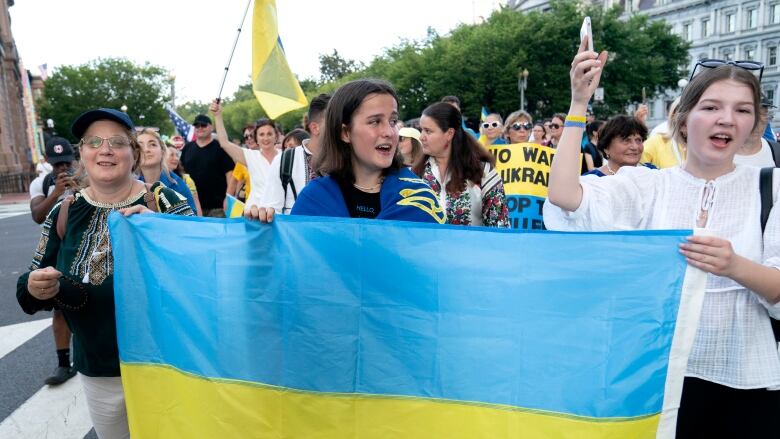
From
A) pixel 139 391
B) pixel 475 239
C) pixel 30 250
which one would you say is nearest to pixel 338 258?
pixel 475 239

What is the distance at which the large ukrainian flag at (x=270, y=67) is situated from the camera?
17.9 ft

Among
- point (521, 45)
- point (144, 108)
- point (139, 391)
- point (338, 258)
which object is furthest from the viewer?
point (144, 108)

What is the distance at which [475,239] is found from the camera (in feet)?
7.60

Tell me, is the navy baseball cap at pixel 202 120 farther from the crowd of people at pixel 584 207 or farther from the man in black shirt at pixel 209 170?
the crowd of people at pixel 584 207

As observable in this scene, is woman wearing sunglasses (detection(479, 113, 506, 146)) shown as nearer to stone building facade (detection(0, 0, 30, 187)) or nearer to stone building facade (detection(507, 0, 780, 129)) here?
stone building facade (detection(0, 0, 30, 187))

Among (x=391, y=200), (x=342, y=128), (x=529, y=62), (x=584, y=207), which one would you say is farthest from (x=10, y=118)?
(x=584, y=207)

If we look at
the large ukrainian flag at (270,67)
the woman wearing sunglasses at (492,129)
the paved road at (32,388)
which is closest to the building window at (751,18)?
the woman wearing sunglasses at (492,129)

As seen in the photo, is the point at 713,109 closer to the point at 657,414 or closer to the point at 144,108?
the point at 657,414

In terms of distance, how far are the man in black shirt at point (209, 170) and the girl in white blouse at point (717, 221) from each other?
21.1ft

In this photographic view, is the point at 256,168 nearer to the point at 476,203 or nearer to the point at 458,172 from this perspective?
the point at 458,172

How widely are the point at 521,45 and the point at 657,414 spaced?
4508cm

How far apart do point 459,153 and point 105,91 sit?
7170 cm

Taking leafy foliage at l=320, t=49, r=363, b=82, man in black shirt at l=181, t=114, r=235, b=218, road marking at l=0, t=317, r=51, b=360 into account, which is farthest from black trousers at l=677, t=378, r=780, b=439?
leafy foliage at l=320, t=49, r=363, b=82

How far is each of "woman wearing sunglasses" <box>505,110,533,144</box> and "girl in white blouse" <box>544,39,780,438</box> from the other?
6.69 meters
